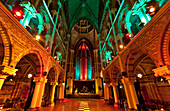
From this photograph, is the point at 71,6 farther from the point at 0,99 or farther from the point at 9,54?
the point at 0,99

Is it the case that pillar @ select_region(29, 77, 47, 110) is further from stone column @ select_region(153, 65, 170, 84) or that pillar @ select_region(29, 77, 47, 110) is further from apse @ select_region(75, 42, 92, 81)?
apse @ select_region(75, 42, 92, 81)

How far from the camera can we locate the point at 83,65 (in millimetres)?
27766

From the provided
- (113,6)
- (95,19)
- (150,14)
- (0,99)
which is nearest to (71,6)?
(95,19)

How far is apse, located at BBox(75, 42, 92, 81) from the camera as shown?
1010 inches

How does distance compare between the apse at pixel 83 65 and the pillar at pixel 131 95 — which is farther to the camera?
the apse at pixel 83 65

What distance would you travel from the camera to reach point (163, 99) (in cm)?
965

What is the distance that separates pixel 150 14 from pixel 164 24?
1375 mm

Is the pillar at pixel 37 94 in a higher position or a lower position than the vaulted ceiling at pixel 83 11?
lower

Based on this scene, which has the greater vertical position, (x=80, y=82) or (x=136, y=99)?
(x=80, y=82)

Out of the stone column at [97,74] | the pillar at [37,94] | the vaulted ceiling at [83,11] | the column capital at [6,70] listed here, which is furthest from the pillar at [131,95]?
the stone column at [97,74]

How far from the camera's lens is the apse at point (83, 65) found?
84.1 feet

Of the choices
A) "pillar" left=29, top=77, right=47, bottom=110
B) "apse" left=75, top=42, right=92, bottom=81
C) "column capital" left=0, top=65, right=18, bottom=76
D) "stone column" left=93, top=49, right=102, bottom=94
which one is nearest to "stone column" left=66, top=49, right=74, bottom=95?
"apse" left=75, top=42, right=92, bottom=81

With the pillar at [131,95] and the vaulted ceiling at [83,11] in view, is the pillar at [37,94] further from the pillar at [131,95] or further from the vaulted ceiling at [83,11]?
the vaulted ceiling at [83,11]

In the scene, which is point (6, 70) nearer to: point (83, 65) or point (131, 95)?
point (131, 95)
